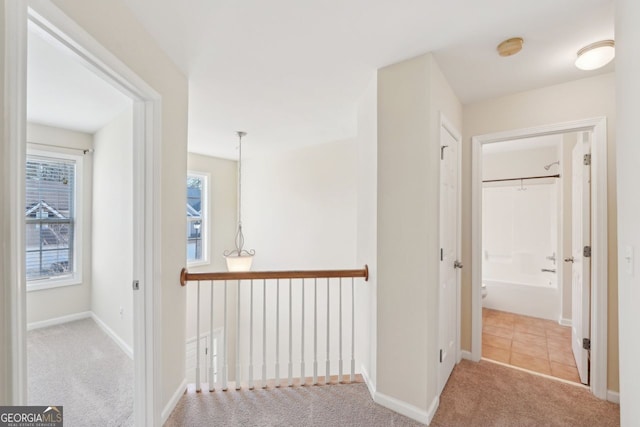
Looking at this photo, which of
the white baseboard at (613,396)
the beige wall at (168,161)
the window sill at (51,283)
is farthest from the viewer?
the window sill at (51,283)

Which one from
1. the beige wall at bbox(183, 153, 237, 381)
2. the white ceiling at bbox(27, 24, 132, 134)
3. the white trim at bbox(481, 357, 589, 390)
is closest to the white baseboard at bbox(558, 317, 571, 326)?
the white trim at bbox(481, 357, 589, 390)

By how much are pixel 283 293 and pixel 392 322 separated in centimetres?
275

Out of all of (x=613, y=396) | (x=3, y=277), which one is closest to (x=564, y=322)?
(x=613, y=396)

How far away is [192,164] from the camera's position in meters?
4.57

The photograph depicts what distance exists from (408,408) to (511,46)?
7.55ft

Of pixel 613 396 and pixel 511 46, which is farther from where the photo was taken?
pixel 613 396

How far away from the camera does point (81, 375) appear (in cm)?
236

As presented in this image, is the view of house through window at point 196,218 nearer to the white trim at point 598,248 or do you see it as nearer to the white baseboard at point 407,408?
the white baseboard at point 407,408

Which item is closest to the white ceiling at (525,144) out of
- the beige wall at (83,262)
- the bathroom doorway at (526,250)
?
the bathroom doorway at (526,250)

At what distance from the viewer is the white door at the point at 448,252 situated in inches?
76.9

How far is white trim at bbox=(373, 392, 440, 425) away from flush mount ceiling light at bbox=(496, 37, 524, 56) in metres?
2.23

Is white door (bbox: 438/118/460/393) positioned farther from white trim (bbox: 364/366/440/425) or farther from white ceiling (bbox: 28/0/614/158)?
white ceiling (bbox: 28/0/614/158)

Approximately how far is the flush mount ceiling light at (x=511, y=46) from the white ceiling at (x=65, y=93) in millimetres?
2475

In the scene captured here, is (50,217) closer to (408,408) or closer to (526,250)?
(408,408)
